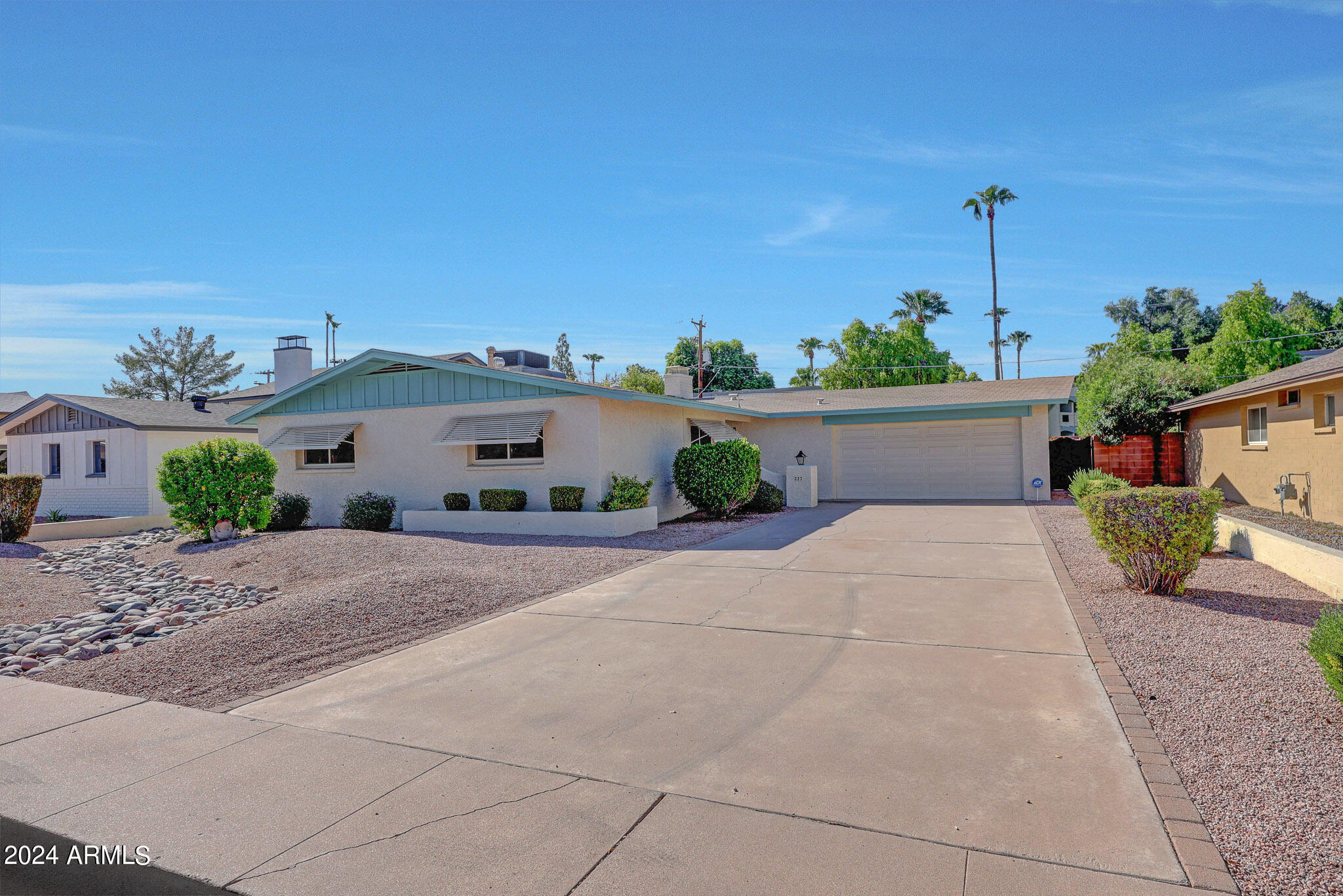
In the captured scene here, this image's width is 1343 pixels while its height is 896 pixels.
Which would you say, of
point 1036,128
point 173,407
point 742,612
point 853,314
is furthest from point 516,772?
point 853,314

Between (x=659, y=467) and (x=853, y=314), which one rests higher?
(x=853, y=314)

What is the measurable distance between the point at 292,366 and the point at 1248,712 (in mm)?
20547

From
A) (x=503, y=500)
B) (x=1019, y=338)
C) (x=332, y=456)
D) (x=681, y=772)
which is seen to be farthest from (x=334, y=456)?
(x=1019, y=338)

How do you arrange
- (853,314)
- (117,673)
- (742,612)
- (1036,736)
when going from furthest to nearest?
(853,314)
(742,612)
(117,673)
(1036,736)

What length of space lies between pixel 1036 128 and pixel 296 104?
45.7 feet

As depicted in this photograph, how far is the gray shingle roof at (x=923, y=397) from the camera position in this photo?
18.5 meters

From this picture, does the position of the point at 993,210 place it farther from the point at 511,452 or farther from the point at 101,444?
the point at 101,444

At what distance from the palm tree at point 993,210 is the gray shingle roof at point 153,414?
33614mm

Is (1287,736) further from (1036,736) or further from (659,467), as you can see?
(659,467)

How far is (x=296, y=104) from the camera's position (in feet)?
41.9

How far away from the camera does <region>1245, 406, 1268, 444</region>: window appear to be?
14.5 m

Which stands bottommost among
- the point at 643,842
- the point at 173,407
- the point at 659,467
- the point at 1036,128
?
the point at 643,842

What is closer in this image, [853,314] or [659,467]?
[659,467]

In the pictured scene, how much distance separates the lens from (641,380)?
41000mm
